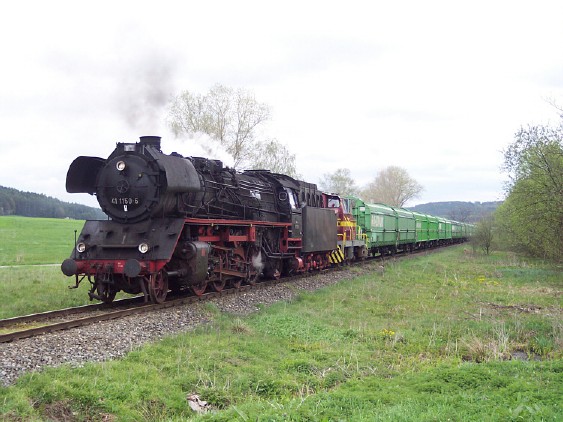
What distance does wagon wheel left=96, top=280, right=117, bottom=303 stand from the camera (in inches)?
489

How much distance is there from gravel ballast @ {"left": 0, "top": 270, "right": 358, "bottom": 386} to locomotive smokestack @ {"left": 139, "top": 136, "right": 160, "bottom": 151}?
4222mm

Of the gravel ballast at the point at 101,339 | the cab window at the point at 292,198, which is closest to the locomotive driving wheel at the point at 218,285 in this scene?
the gravel ballast at the point at 101,339

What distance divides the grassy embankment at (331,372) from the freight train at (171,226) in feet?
5.56

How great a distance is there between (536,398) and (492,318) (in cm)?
671

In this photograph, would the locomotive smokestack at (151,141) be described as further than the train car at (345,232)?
No

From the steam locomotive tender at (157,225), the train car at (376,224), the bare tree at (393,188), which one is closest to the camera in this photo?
the steam locomotive tender at (157,225)

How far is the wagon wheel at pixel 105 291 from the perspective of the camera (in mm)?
12422

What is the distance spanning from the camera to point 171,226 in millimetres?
12359

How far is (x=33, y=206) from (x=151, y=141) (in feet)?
324

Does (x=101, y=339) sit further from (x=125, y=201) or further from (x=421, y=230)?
Answer: (x=421, y=230)

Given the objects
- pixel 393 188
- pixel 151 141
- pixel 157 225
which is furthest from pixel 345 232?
pixel 393 188

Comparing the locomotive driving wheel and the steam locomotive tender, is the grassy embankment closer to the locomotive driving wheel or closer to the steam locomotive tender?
the steam locomotive tender

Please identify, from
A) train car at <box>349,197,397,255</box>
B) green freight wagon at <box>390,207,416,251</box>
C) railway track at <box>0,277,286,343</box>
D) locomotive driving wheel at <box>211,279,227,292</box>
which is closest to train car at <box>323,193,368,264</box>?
train car at <box>349,197,397,255</box>

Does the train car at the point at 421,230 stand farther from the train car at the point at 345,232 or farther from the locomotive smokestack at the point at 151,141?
the locomotive smokestack at the point at 151,141
